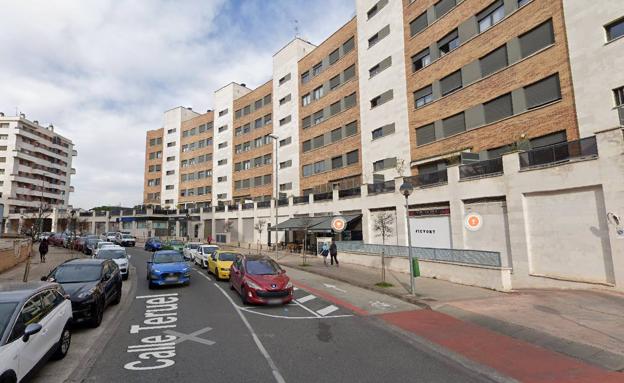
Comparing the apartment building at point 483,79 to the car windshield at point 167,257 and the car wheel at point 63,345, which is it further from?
the car wheel at point 63,345

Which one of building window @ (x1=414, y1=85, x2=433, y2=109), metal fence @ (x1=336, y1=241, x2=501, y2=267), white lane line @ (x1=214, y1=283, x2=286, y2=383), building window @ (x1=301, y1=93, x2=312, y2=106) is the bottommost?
white lane line @ (x1=214, y1=283, x2=286, y2=383)

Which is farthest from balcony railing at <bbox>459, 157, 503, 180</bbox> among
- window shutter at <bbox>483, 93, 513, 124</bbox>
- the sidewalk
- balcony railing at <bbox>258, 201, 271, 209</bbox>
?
balcony railing at <bbox>258, 201, 271, 209</bbox>

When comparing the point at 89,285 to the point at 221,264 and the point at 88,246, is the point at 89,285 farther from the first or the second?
the point at 88,246

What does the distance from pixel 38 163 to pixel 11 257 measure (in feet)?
232

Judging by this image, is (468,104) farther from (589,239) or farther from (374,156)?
(589,239)

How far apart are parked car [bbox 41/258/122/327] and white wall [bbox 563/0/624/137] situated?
68.8 feet

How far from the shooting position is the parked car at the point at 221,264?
1645cm

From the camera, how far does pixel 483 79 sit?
2209 cm

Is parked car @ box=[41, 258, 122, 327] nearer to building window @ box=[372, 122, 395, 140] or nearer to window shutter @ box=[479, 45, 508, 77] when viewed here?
window shutter @ box=[479, 45, 508, 77]

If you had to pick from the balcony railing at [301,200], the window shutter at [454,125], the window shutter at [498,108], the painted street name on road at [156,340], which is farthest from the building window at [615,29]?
the balcony railing at [301,200]

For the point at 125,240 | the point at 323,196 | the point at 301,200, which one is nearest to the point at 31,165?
the point at 125,240

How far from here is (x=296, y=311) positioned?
Answer: 35.6 feet

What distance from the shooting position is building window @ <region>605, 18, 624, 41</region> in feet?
50.8

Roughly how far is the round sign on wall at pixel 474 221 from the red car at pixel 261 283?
34.3 ft
